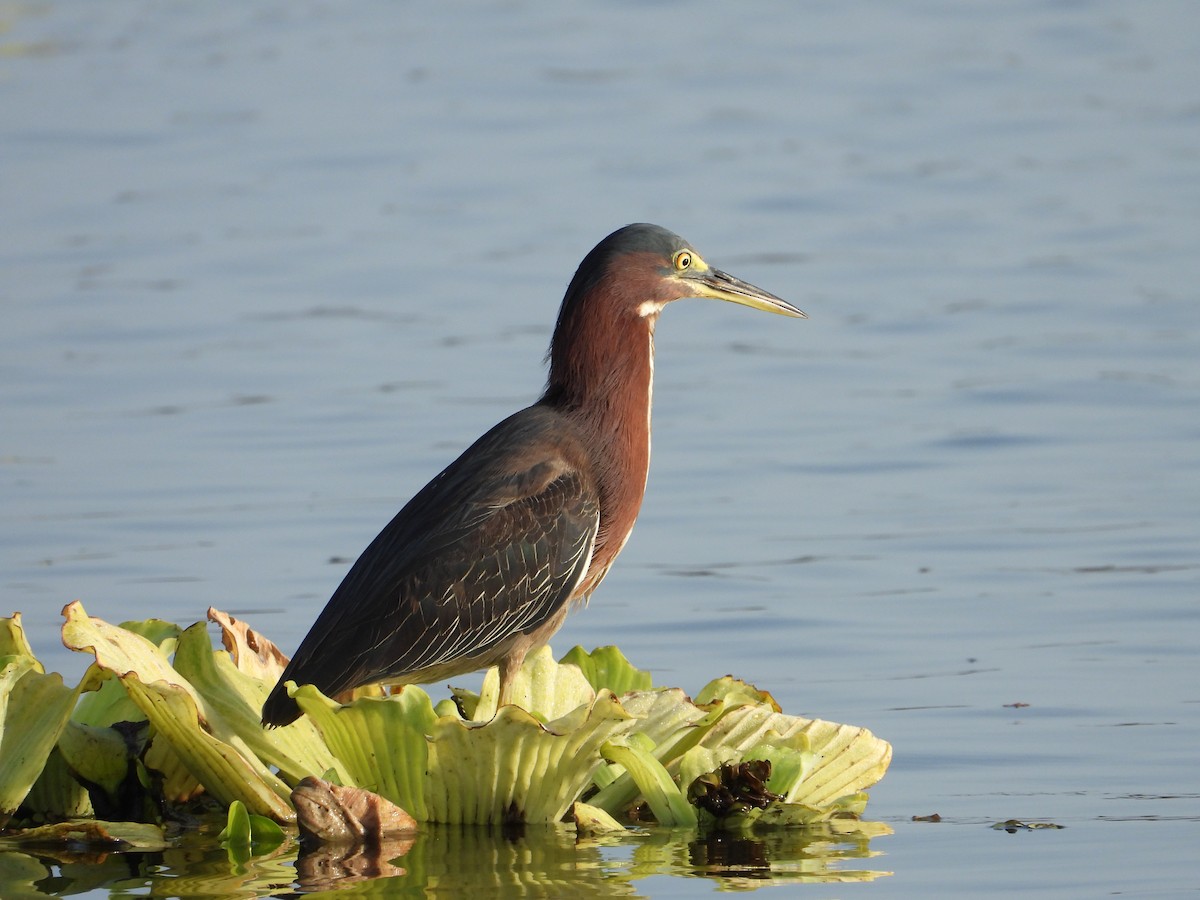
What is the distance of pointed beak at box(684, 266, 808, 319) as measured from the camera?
25.8ft

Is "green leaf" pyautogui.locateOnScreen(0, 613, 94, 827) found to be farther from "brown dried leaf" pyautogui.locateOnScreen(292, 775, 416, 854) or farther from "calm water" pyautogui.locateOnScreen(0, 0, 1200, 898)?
"calm water" pyautogui.locateOnScreen(0, 0, 1200, 898)

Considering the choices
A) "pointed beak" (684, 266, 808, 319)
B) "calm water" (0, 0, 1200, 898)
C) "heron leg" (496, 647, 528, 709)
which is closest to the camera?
"heron leg" (496, 647, 528, 709)

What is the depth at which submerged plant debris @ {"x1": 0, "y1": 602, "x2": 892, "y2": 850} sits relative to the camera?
21.0 feet

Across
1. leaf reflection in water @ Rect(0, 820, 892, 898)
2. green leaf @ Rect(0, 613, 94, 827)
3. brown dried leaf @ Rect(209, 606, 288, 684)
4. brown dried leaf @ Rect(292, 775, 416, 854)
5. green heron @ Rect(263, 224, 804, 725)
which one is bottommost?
leaf reflection in water @ Rect(0, 820, 892, 898)

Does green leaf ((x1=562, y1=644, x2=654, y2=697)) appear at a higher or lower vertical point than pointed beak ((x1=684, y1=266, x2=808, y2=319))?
lower

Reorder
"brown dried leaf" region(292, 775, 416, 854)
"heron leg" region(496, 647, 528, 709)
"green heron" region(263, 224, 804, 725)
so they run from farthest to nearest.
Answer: "heron leg" region(496, 647, 528, 709) < "green heron" region(263, 224, 804, 725) < "brown dried leaf" region(292, 775, 416, 854)

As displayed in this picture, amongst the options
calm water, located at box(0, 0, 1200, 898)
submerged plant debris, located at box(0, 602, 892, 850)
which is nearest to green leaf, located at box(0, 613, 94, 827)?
submerged plant debris, located at box(0, 602, 892, 850)

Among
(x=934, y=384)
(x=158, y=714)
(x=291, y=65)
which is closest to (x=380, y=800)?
(x=158, y=714)

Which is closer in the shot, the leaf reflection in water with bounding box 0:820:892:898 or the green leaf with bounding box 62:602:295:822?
the leaf reflection in water with bounding box 0:820:892:898

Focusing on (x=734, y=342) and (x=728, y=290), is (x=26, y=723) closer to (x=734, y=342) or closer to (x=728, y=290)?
(x=728, y=290)

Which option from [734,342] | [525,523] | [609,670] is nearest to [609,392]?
[525,523]

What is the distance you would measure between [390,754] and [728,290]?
238cm

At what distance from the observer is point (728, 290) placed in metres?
7.96

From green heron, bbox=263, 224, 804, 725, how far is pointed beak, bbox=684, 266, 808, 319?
0.11 metres
